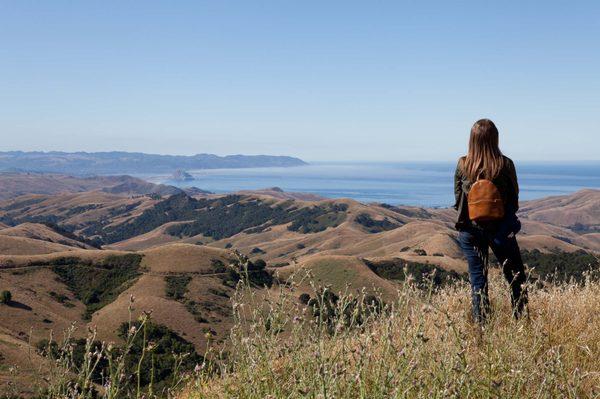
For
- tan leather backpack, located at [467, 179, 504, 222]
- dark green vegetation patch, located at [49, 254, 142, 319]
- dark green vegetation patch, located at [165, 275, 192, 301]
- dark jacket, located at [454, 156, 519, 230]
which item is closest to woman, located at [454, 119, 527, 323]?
dark jacket, located at [454, 156, 519, 230]

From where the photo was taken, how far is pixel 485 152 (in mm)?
5676

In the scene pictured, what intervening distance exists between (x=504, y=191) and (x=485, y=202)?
0.34 meters

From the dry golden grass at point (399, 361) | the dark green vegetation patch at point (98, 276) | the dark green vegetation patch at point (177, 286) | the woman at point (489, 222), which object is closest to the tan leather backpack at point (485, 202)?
the woman at point (489, 222)

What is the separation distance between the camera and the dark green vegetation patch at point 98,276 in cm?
7369

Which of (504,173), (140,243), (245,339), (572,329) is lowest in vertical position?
(140,243)

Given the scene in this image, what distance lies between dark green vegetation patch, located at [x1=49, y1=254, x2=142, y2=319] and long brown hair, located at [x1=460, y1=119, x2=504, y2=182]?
7197 cm

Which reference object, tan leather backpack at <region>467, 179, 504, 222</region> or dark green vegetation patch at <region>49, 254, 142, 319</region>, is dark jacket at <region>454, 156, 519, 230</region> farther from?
dark green vegetation patch at <region>49, 254, 142, 319</region>

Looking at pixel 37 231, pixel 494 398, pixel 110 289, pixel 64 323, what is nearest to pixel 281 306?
pixel 494 398

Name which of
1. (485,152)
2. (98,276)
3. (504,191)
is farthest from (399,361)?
(98,276)

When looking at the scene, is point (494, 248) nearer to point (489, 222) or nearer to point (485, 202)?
point (489, 222)

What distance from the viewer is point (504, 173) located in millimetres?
5621

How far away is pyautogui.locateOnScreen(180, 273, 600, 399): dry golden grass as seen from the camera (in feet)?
9.09

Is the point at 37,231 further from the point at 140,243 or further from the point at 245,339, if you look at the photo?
the point at 245,339

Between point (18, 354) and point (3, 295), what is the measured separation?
23.6m
